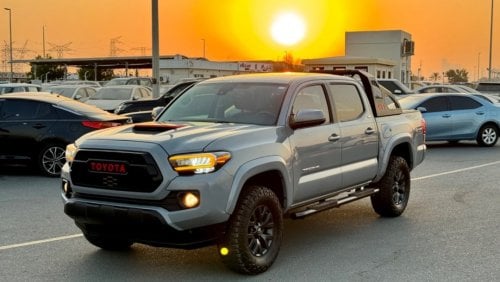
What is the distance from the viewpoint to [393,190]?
789 cm

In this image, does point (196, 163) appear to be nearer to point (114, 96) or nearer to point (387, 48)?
point (114, 96)

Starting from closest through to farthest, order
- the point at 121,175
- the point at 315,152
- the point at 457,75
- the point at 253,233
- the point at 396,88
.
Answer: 1. the point at 121,175
2. the point at 253,233
3. the point at 315,152
4. the point at 396,88
5. the point at 457,75

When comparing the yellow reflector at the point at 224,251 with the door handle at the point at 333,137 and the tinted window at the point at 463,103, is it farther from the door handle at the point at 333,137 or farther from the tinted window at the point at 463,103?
the tinted window at the point at 463,103

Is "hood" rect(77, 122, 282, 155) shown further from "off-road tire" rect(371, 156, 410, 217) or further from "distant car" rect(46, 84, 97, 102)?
"distant car" rect(46, 84, 97, 102)

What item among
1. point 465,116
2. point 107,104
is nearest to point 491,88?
point 465,116

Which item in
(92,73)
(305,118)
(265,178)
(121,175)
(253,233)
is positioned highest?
(92,73)

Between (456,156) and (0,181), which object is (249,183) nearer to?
(0,181)

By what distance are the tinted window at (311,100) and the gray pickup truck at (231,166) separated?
12 mm

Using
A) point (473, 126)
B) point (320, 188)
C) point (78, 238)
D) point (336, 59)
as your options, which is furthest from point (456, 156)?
point (336, 59)

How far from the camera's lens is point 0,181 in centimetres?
1112

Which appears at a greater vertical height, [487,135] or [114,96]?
[114,96]

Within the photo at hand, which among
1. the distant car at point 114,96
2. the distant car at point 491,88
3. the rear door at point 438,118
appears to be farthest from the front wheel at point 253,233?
the distant car at point 491,88

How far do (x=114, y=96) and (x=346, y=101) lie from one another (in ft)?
58.2

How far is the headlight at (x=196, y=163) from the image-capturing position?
197 inches
